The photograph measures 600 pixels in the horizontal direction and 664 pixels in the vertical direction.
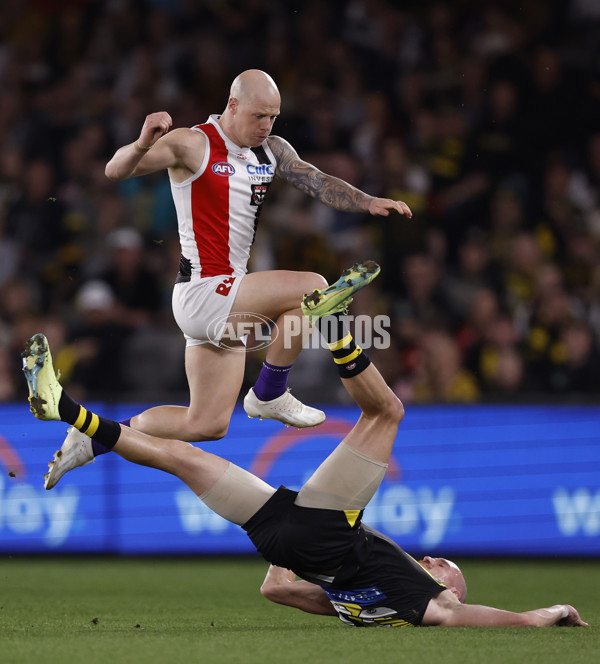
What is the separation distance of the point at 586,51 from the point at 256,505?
9.11 m

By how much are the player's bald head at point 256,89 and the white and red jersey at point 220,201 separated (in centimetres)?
29

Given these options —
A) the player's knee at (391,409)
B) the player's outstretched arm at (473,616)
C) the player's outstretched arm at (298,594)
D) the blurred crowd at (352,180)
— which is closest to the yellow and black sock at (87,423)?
the player's outstretched arm at (298,594)

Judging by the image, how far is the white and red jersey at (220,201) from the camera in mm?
6777

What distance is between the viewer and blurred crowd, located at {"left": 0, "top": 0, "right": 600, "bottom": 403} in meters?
11.1

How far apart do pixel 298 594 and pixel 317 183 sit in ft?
7.69

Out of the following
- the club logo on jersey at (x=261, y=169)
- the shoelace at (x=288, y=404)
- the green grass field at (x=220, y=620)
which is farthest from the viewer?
the shoelace at (x=288, y=404)

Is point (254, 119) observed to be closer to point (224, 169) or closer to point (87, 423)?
point (224, 169)

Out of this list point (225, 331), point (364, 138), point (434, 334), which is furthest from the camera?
point (364, 138)

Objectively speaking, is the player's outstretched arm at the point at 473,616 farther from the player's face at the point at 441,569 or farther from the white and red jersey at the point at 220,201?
the white and red jersey at the point at 220,201

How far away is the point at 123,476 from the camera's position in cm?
1044

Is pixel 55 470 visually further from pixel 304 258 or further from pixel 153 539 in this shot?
pixel 304 258

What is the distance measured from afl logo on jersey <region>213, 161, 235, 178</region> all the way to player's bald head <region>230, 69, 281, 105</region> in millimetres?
364

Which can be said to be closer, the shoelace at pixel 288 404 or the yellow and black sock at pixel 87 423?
the yellow and black sock at pixel 87 423

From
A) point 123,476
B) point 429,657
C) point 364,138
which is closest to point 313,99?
point 364,138
